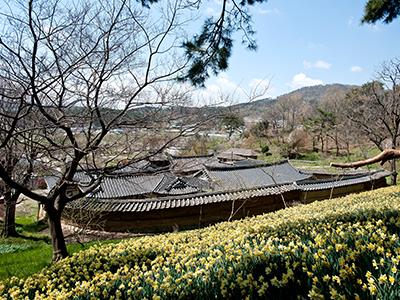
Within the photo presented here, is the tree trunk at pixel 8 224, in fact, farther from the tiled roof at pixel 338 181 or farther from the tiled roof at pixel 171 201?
the tiled roof at pixel 338 181

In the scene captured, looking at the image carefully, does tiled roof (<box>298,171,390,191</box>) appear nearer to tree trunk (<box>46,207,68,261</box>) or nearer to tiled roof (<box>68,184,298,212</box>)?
tiled roof (<box>68,184,298,212</box>)

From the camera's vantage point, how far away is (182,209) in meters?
14.0

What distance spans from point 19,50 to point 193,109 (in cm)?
265

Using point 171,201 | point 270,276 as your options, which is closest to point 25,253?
point 171,201

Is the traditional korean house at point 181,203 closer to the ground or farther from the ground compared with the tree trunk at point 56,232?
closer to the ground

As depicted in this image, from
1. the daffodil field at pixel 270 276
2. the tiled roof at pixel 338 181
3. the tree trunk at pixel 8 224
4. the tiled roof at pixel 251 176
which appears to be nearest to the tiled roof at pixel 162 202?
the tree trunk at pixel 8 224

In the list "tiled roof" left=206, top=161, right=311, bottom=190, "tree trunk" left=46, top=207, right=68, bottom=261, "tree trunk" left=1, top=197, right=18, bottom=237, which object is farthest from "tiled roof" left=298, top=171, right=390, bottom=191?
"tree trunk" left=1, top=197, right=18, bottom=237

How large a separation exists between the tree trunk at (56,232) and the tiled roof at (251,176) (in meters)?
12.9

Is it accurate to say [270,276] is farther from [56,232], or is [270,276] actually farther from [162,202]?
[162,202]

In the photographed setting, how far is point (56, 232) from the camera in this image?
4.89 meters

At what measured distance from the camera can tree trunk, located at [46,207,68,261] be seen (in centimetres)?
480

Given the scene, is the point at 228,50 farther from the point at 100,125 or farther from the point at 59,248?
the point at 59,248

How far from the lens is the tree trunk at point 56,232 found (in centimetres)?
480

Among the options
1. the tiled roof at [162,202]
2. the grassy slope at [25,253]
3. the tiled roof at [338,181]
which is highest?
the tiled roof at [162,202]
